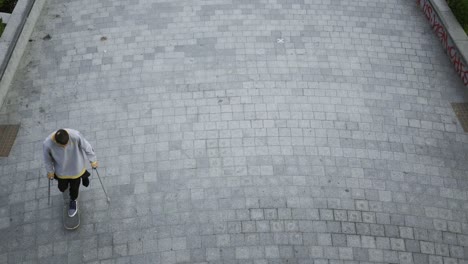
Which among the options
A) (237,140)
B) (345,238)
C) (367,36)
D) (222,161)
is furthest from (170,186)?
(367,36)

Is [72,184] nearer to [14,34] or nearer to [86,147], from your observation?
[86,147]

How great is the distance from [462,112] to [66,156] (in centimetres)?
777

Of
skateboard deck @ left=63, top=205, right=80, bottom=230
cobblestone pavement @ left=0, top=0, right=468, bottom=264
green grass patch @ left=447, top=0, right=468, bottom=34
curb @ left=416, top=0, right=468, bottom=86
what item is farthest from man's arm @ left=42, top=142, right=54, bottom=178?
green grass patch @ left=447, top=0, right=468, bottom=34

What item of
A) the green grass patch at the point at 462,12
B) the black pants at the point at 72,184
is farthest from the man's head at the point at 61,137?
the green grass patch at the point at 462,12

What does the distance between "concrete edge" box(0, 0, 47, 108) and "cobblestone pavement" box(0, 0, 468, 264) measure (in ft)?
0.80

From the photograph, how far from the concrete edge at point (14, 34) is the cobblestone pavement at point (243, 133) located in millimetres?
244

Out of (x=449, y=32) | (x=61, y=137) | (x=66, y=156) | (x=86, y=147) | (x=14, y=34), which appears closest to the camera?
(x=61, y=137)

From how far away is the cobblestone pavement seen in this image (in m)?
7.21

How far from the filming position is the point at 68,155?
6453mm

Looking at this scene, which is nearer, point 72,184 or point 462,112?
point 72,184

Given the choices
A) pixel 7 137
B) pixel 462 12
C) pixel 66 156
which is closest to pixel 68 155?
pixel 66 156

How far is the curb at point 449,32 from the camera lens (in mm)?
9531

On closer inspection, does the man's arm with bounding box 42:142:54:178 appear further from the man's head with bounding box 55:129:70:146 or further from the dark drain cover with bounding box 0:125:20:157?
the dark drain cover with bounding box 0:125:20:157

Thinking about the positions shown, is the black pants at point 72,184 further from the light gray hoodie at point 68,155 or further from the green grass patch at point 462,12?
the green grass patch at point 462,12
